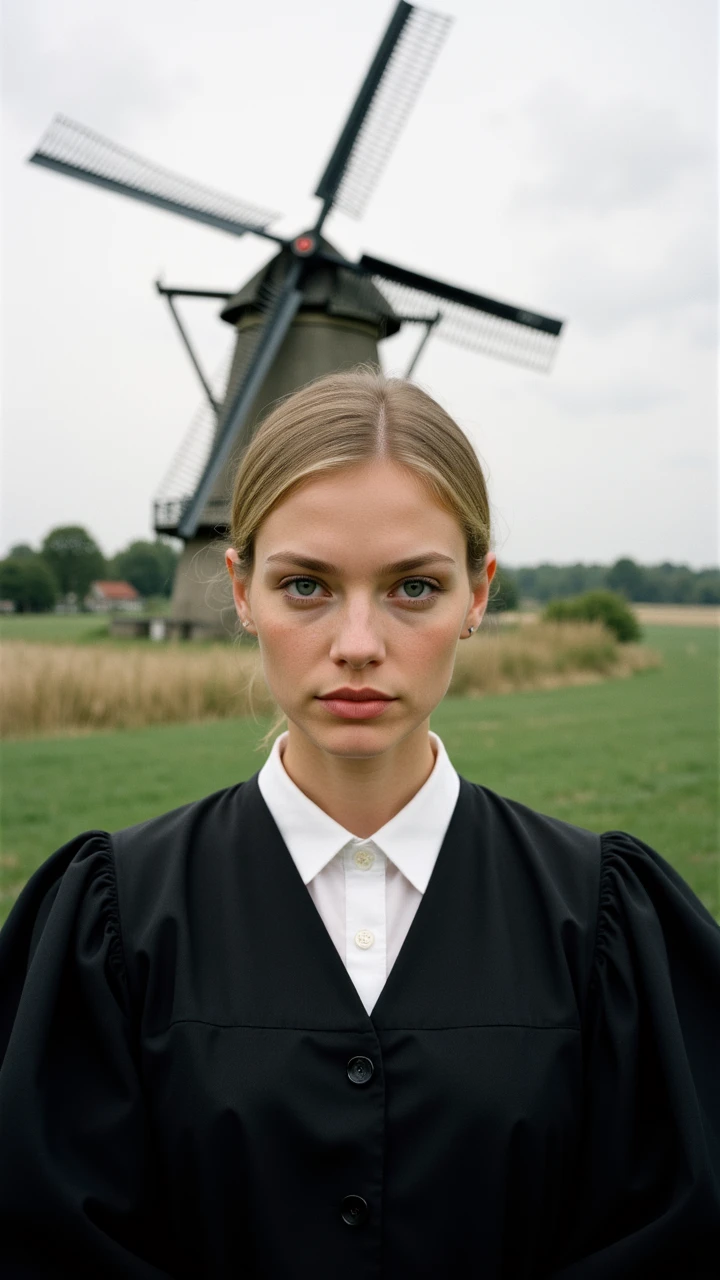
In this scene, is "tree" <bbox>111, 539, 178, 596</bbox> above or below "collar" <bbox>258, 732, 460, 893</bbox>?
above

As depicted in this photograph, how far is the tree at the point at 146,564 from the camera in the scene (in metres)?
20.6

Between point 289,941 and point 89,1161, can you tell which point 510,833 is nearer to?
point 289,941

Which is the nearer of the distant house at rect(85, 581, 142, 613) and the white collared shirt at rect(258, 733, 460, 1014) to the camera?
the white collared shirt at rect(258, 733, 460, 1014)

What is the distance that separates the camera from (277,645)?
65.8 inches

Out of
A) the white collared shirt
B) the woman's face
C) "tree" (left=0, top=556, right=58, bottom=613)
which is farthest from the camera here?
"tree" (left=0, top=556, right=58, bottom=613)

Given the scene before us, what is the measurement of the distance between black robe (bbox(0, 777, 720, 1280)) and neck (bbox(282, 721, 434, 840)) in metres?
0.12

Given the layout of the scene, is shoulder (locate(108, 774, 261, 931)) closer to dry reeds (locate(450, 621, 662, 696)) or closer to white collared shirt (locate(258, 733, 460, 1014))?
white collared shirt (locate(258, 733, 460, 1014))

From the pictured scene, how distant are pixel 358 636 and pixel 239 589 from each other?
1.36 feet

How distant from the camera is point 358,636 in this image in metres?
1.60

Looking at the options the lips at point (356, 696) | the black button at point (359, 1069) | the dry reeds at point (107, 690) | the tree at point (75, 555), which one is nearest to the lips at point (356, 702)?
the lips at point (356, 696)

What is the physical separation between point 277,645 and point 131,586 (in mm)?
20850

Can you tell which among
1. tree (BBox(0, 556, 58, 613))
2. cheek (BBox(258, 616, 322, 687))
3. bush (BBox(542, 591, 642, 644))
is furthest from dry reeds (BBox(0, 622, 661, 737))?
bush (BBox(542, 591, 642, 644))

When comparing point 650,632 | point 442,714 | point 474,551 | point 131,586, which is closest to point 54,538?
point 131,586

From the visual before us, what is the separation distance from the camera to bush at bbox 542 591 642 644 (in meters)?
27.9
